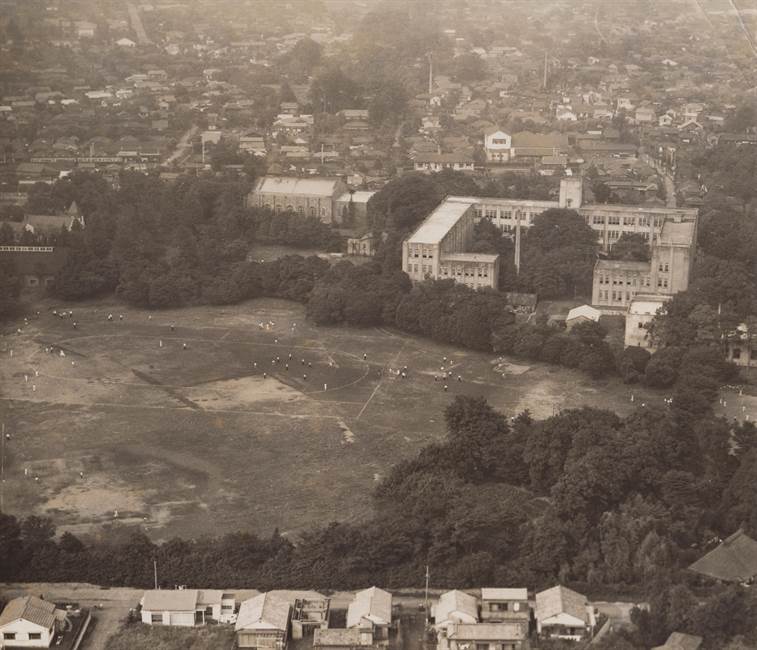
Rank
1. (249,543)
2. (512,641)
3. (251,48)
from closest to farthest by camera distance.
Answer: (512,641) < (249,543) < (251,48)

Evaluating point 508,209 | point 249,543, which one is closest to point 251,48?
point 508,209

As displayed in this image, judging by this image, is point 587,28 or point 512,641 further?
point 587,28

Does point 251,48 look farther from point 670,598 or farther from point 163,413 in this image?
point 670,598

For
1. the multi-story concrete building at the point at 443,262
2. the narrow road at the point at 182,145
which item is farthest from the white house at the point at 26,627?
the narrow road at the point at 182,145

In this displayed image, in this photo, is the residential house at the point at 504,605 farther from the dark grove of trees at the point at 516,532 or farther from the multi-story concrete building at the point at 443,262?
the multi-story concrete building at the point at 443,262

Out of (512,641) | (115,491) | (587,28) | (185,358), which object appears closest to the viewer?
(512,641)

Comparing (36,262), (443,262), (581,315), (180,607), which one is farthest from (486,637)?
(36,262)
